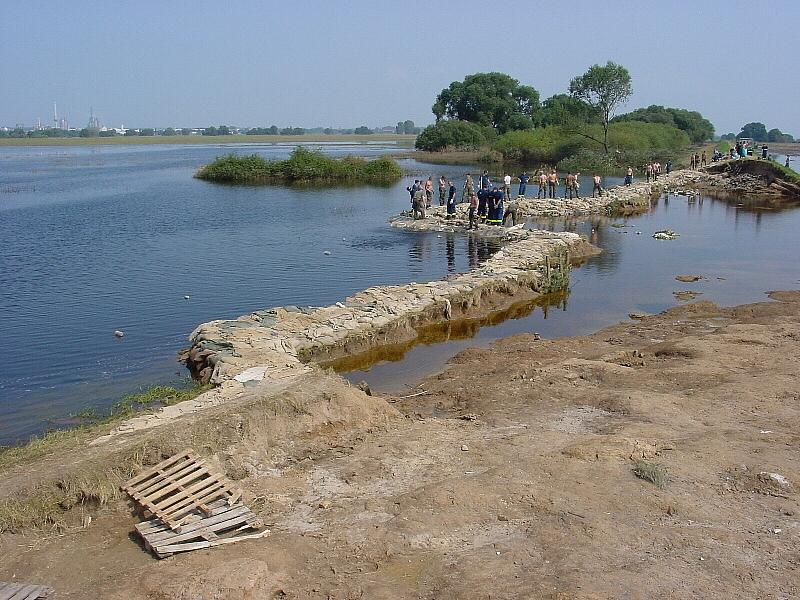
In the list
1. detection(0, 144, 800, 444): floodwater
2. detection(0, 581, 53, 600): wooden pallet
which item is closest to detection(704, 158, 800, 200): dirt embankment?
detection(0, 144, 800, 444): floodwater

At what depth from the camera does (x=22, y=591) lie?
7227 mm

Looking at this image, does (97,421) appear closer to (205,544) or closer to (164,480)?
(164,480)

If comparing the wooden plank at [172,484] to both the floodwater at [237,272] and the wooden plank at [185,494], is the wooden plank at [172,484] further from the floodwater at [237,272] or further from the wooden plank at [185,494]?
the floodwater at [237,272]

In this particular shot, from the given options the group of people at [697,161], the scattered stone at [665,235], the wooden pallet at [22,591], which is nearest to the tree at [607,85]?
the group of people at [697,161]

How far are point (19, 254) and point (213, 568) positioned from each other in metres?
25.2

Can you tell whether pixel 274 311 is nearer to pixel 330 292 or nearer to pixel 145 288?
pixel 330 292

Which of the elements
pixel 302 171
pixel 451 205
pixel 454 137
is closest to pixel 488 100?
pixel 454 137

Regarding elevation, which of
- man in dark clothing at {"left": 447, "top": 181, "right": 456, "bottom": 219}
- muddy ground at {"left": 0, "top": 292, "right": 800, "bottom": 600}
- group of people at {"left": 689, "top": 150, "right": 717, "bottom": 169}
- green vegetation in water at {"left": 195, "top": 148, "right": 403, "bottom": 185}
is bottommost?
muddy ground at {"left": 0, "top": 292, "right": 800, "bottom": 600}

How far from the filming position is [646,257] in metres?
30.1

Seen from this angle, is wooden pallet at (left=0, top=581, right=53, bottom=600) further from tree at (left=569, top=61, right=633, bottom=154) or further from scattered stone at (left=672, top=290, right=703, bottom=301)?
tree at (left=569, top=61, right=633, bottom=154)

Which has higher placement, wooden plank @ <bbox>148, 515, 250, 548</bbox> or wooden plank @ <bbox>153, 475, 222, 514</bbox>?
wooden plank @ <bbox>153, 475, 222, 514</bbox>

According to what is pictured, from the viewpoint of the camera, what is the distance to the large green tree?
122000 mm

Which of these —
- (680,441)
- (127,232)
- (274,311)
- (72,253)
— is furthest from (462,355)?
(127,232)

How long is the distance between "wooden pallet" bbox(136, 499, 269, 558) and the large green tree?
120 meters
